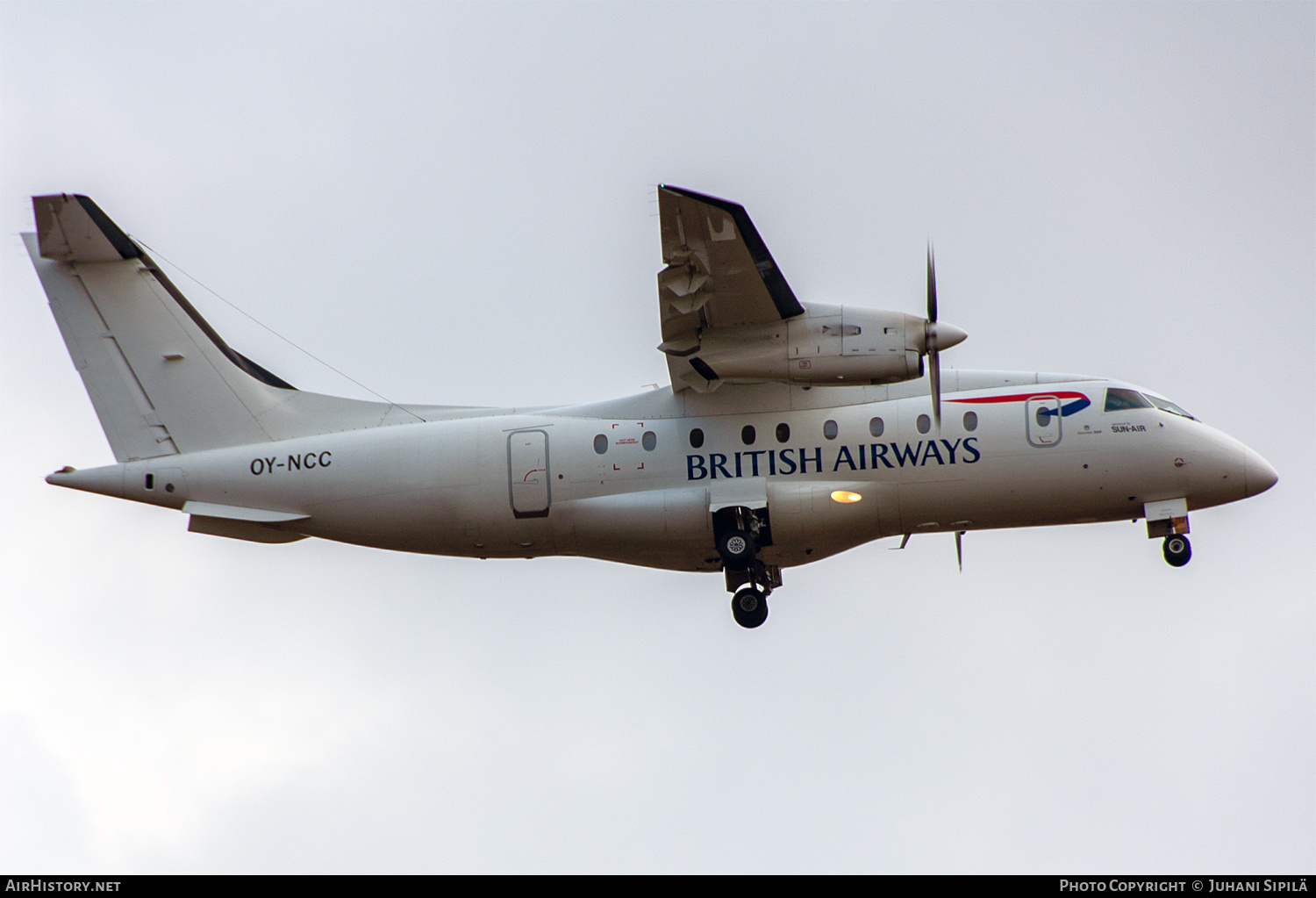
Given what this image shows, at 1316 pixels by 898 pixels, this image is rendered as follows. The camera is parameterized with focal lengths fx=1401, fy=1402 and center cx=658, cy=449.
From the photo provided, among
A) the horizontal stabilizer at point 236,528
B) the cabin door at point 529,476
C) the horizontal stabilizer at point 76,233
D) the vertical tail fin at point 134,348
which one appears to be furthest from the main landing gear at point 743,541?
the horizontal stabilizer at point 76,233

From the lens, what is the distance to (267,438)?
58.6 ft

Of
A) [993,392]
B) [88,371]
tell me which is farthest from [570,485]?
[88,371]

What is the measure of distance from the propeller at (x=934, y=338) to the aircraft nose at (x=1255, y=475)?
389 cm

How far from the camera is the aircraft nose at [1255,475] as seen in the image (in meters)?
16.7

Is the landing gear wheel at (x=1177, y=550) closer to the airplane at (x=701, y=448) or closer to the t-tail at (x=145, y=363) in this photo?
the airplane at (x=701, y=448)

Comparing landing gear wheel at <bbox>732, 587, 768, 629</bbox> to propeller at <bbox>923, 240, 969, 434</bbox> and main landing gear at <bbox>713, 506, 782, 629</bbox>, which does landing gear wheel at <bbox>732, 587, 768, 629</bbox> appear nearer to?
main landing gear at <bbox>713, 506, 782, 629</bbox>

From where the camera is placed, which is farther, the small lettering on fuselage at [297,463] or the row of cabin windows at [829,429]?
the small lettering on fuselage at [297,463]

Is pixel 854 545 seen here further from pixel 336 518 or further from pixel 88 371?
pixel 88 371

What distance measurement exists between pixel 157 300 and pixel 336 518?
3.94m

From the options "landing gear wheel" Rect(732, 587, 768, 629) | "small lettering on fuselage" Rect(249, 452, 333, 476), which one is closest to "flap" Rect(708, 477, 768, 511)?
"landing gear wheel" Rect(732, 587, 768, 629)

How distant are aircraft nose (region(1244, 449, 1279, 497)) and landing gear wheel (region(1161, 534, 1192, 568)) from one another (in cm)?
97

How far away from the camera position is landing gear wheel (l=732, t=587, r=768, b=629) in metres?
17.0

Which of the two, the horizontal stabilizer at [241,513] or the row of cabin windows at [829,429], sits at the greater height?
the row of cabin windows at [829,429]
